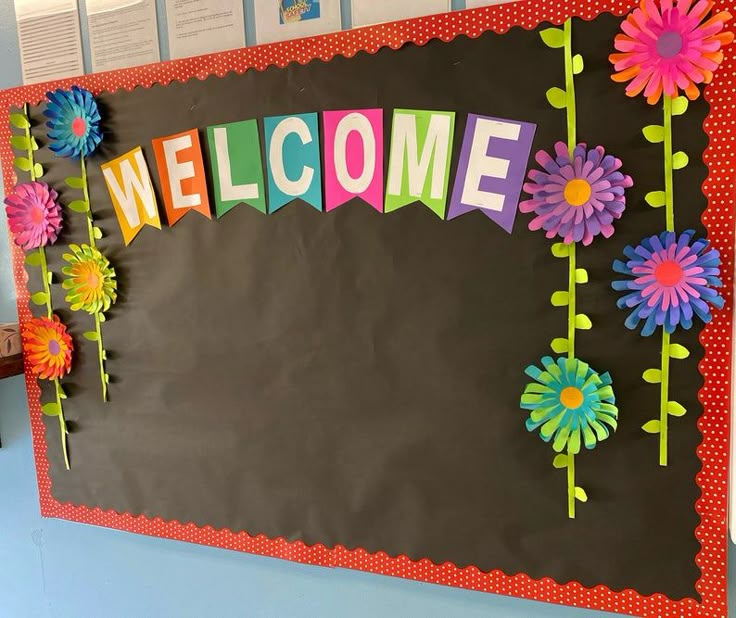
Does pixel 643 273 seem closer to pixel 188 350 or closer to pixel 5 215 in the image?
pixel 188 350

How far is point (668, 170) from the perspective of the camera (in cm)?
80

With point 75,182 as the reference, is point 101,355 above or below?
below

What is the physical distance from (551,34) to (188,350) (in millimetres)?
Answer: 790

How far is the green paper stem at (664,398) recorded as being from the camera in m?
0.82

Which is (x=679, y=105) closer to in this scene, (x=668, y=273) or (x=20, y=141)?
(x=668, y=273)

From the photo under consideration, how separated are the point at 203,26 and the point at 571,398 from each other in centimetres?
88

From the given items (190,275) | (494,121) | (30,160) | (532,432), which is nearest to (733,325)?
(532,432)

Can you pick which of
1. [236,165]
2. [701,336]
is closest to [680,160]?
[701,336]

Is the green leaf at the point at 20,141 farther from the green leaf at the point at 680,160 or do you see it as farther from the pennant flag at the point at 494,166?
the green leaf at the point at 680,160

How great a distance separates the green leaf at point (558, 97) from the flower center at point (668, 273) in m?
0.26

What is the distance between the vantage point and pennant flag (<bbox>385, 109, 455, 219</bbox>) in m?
0.91

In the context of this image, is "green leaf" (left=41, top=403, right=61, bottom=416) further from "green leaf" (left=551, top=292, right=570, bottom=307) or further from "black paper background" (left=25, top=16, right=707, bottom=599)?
"green leaf" (left=551, top=292, right=570, bottom=307)

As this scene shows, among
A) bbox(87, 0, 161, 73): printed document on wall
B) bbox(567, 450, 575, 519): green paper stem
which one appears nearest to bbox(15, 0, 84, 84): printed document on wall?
bbox(87, 0, 161, 73): printed document on wall

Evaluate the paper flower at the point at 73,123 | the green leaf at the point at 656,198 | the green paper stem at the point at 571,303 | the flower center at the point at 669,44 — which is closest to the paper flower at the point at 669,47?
the flower center at the point at 669,44
